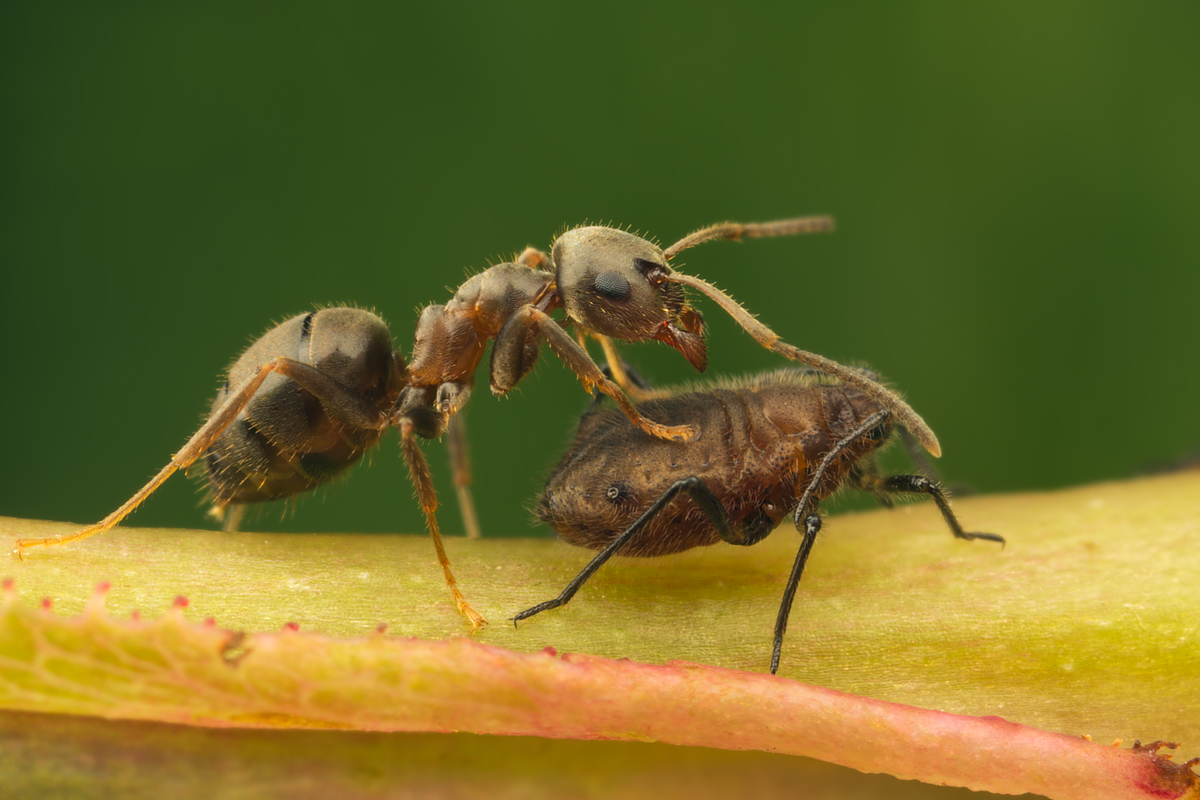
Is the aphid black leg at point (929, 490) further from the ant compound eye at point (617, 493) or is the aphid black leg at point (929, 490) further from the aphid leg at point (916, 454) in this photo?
the ant compound eye at point (617, 493)

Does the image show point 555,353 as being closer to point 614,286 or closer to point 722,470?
point 614,286

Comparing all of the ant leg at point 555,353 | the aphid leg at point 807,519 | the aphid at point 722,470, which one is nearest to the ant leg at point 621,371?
the ant leg at point 555,353

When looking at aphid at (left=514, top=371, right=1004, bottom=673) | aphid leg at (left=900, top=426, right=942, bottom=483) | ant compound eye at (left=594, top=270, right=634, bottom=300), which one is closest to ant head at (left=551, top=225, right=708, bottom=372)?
ant compound eye at (left=594, top=270, right=634, bottom=300)

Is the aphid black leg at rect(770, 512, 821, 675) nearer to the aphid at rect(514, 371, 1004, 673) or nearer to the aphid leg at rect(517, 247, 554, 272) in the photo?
the aphid at rect(514, 371, 1004, 673)

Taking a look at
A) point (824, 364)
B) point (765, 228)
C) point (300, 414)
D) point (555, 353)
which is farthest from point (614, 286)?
point (300, 414)

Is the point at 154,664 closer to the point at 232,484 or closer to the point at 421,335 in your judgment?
the point at 232,484

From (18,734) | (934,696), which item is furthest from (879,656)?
(18,734)
